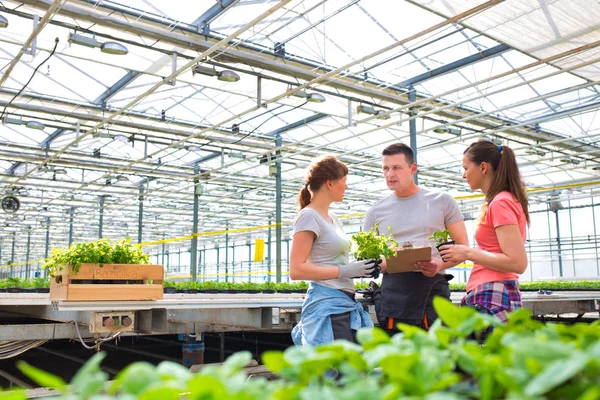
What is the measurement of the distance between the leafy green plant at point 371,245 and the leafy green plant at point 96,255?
6.06ft

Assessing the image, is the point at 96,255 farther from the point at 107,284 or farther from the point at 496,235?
the point at 496,235

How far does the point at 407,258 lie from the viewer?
2238 mm

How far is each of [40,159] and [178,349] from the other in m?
8.40

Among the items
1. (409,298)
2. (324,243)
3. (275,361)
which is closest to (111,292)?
(324,243)

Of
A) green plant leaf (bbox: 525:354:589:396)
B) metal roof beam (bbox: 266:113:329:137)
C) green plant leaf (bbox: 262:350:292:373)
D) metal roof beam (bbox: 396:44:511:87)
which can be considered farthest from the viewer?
metal roof beam (bbox: 266:113:329:137)

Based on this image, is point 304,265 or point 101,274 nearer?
point 304,265

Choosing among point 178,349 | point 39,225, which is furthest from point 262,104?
Result: point 39,225

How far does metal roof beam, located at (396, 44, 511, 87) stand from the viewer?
336 inches

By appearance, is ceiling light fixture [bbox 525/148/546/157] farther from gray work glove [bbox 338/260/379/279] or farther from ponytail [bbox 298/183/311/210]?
gray work glove [bbox 338/260/379/279]

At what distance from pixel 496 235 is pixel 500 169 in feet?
0.87

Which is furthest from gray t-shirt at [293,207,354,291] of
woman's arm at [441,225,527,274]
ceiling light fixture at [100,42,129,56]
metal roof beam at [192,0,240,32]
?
metal roof beam at [192,0,240,32]

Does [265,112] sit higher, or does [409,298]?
[265,112]

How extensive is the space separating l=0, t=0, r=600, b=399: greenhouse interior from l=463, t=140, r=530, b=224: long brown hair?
167 mm

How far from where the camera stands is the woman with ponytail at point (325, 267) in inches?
84.8
